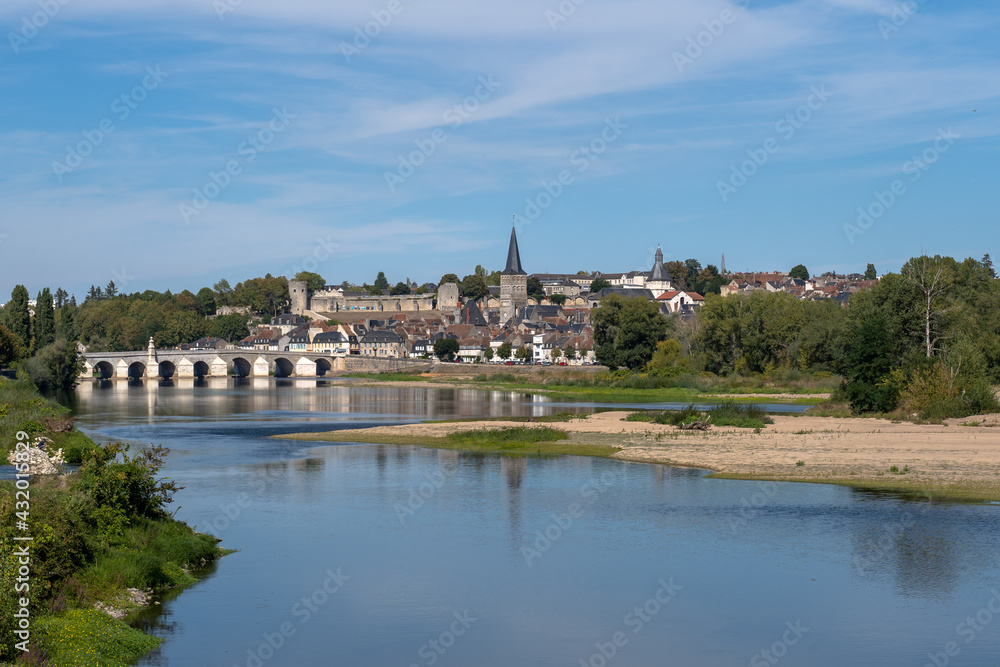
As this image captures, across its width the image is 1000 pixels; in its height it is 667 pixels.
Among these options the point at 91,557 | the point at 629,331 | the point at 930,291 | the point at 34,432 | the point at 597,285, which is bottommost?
the point at 91,557

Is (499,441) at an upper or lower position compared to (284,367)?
lower

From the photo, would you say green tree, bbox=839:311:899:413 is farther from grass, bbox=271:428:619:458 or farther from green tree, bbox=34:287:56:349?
green tree, bbox=34:287:56:349

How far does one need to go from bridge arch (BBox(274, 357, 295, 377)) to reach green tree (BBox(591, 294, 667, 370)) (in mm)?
49257

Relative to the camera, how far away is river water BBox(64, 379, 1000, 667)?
13.9m

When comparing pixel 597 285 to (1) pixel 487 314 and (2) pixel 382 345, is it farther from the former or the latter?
(2) pixel 382 345

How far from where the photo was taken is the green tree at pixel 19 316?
7812cm

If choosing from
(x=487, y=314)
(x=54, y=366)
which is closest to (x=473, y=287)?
(x=487, y=314)

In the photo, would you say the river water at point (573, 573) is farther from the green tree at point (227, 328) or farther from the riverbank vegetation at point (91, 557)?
the green tree at point (227, 328)

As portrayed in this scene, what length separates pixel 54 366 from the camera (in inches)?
2813

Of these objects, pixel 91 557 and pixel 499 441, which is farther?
pixel 499 441

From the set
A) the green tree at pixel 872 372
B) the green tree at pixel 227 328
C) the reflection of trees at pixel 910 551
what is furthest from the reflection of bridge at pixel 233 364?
the reflection of trees at pixel 910 551

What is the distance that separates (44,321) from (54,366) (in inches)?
264

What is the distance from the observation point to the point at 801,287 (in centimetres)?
16375

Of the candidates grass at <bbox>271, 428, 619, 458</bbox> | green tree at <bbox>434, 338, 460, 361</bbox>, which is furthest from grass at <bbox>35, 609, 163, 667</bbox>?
green tree at <bbox>434, 338, 460, 361</bbox>
